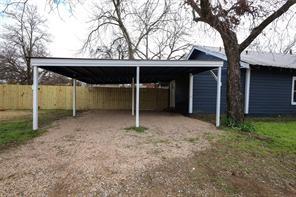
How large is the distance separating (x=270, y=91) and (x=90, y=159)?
10.7 m

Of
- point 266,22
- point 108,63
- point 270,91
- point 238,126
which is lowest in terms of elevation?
point 238,126

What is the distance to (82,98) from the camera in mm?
18266

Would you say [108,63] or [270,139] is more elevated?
[108,63]

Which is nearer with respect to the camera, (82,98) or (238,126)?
(238,126)

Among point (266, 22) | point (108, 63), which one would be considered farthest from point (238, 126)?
point (108, 63)

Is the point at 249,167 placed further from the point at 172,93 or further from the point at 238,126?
the point at 172,93

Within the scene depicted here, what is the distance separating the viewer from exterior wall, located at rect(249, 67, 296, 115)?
12352 mm

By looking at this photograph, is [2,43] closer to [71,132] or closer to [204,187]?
[71,132]

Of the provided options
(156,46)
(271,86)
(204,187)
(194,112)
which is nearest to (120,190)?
(204,187)

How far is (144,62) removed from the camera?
26.7 ft

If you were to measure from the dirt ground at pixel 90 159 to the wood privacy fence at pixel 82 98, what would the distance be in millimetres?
10701

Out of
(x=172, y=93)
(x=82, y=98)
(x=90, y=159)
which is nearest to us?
(x=90, y=159)

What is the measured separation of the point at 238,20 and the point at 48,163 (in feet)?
24.8

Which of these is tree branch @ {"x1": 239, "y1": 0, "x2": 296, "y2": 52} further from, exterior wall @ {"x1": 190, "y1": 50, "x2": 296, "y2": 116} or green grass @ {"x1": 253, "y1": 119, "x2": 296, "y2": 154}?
exterior wall @ {"x1": 190, "y1": 50, "x2": 296, "y2": 116}
